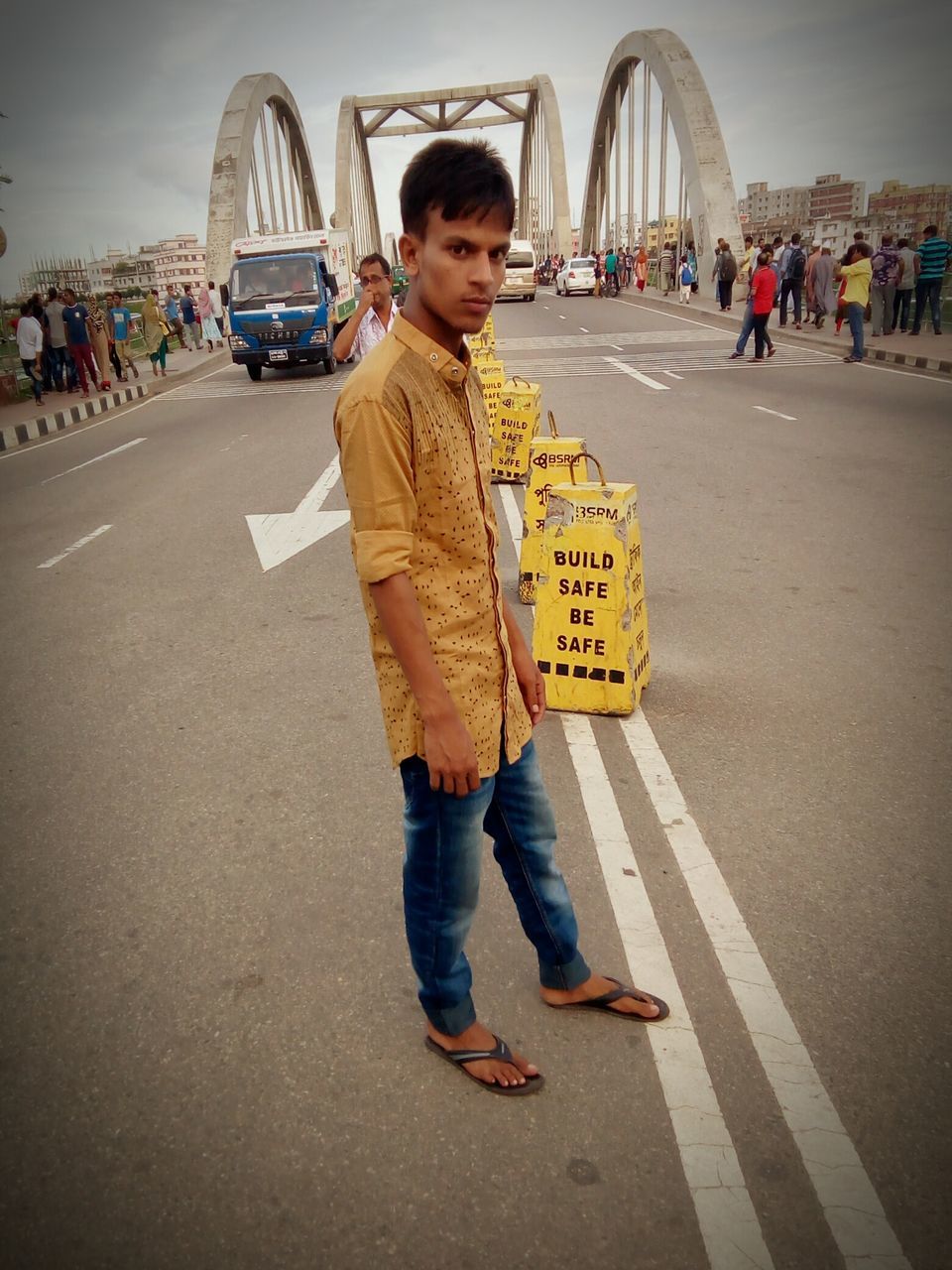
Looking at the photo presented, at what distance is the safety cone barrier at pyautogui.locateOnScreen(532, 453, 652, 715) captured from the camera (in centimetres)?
380

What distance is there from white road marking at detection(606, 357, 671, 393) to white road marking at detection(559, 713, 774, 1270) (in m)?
12.5

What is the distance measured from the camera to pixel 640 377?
52.5 ft

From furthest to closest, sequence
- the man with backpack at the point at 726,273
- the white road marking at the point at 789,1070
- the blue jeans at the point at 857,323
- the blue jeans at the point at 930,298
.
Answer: the man with backpack at the point at 726,273 < the blue jeans at the point at 930,298 < the blue jeans at the point at 857,323 < the white road marking at the point at 789,1070

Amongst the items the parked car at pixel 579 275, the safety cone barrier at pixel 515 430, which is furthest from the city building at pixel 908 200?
the safety cone barrier at pixel 515 430

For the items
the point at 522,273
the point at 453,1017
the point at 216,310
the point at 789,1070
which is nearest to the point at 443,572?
the point at 453,1017

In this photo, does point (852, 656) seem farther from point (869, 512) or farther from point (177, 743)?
point (177, 743)

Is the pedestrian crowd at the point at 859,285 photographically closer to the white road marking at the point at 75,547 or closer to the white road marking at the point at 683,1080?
the white road marking at the point at 75,547

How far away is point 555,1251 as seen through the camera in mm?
1767

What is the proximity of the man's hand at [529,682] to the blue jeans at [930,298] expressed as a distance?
61.3 feet

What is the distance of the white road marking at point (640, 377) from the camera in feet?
47.8

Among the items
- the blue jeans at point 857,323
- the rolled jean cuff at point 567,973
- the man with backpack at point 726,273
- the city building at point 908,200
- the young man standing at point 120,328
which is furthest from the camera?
the city building at point 908,200

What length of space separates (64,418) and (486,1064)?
16.3 meters

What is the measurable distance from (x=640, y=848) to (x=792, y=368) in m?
15.3

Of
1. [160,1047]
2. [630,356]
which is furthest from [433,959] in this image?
[630,356]
